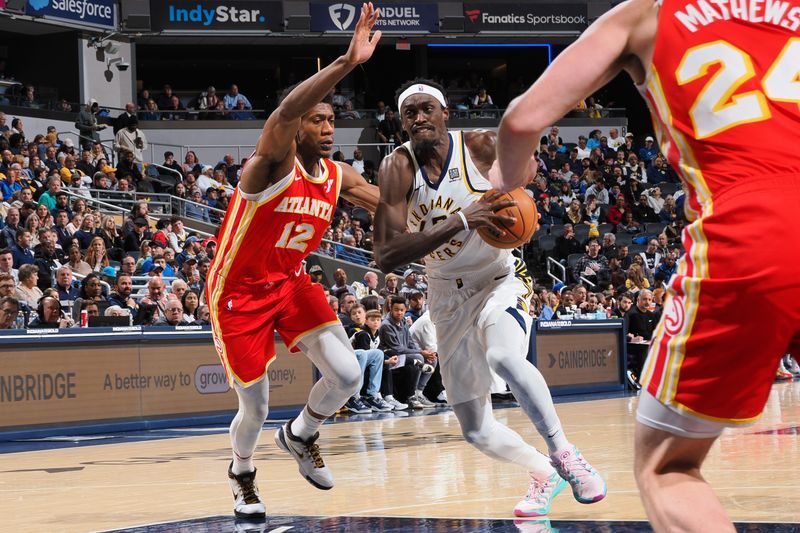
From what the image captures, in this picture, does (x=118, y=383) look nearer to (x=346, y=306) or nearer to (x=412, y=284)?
(x=346, y=306)

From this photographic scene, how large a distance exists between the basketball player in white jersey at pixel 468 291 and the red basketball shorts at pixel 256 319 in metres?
0.74

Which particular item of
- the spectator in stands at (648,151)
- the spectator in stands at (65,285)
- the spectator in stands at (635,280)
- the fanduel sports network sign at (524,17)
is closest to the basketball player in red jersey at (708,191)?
the spectator in stands at (65,285)

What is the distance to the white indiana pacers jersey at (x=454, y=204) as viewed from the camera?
5730mm

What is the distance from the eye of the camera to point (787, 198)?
2.49 metres

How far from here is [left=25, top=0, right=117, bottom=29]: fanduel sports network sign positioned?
24.8 metres

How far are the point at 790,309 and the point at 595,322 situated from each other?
558 inches

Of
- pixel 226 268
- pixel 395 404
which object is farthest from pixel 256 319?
pixel 395 404

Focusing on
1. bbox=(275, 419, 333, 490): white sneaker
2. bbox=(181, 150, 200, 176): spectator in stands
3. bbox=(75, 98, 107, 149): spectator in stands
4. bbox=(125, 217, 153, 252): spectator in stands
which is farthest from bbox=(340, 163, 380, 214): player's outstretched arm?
bbox=(75, 98, 107, 149): spectator in stands

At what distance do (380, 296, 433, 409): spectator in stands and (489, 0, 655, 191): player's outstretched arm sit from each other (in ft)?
35.6

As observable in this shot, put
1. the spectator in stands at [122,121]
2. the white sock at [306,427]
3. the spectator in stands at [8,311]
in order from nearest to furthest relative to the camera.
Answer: the white sock at [306,427]
the spectator in stands at [8,311]
the spectator in stands at [122,121]

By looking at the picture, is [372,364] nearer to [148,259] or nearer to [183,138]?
[148,259]

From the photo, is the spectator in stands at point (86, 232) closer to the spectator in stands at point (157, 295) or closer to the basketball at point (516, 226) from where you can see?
the spectator in stands at point (157, 295)

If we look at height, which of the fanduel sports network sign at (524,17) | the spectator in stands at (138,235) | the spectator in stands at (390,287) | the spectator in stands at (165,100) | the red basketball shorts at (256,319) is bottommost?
the spectator in stands at (390,287)

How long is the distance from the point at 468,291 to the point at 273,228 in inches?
44.4
